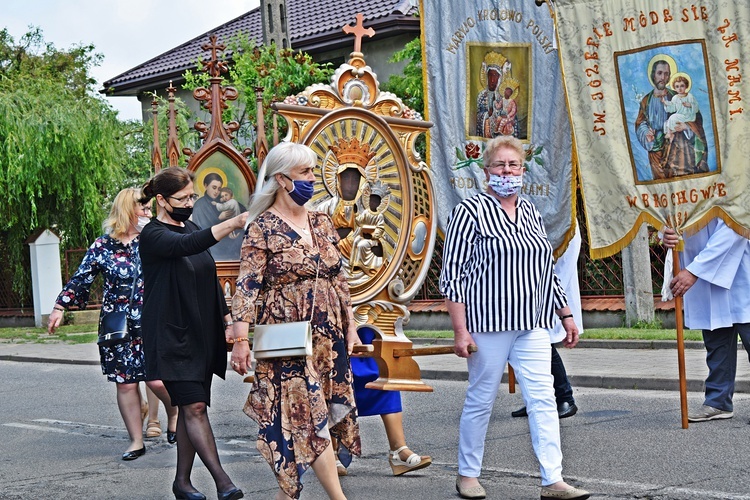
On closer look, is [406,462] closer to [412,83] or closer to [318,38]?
[412,83]

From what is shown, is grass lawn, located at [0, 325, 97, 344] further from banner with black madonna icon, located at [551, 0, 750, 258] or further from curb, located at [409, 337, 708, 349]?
banner with black madonna icon, located at [551, 0, 750, 258]

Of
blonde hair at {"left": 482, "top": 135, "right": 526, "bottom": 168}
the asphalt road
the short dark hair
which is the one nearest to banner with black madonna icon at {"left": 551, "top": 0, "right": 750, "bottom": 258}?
the asphalt road

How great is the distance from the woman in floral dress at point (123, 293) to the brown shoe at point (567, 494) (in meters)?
3.59

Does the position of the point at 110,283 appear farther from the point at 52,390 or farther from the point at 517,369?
the point at 52,390

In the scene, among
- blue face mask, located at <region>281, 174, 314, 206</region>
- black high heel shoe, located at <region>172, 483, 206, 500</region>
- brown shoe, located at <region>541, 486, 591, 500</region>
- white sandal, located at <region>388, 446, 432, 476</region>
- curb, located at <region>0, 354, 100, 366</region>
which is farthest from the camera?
curb, located at <region>0, 354, 100, 366</region>

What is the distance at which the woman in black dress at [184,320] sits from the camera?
6410 mm

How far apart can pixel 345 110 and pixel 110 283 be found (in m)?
2.44

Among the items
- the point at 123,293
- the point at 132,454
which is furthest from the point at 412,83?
the point at 132,454

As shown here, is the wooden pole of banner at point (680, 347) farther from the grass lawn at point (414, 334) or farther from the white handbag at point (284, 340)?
the grass lawn at point (414, 334)

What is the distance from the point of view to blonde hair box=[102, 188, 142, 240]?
8.52 metres

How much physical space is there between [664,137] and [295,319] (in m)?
3.34

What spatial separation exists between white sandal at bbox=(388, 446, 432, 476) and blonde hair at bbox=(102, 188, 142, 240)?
9.52 ft

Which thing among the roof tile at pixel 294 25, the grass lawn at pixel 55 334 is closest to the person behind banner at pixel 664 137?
the grass lawn at pixel 55 334

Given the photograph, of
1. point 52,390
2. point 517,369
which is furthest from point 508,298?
point 52,390
